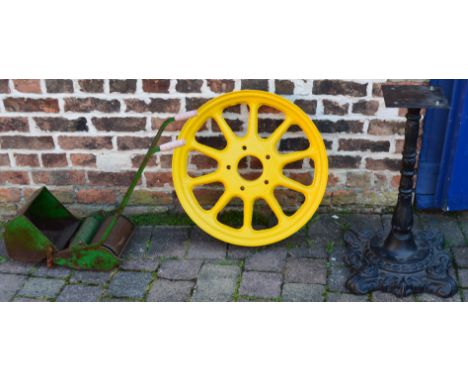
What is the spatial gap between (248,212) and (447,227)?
1.11 metres

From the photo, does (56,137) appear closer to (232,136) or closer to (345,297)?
(232,136)

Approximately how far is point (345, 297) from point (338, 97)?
3.44ft

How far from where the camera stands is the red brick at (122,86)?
10.4 feet

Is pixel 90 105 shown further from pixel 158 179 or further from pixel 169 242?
pixel 169 242

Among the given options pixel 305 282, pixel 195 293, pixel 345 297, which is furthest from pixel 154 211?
pixel 345 297

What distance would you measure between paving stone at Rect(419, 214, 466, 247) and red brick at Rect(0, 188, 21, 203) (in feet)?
7.60

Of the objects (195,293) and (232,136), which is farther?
(232,136)

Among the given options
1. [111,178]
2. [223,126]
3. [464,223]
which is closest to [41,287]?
[111,178]

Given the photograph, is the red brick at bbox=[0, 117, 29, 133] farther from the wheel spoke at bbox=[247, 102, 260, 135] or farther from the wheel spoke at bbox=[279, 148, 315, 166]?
the wheel spoke at bbox=[279, 148, 315, 166]

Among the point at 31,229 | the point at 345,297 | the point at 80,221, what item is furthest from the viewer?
the point at 80,221

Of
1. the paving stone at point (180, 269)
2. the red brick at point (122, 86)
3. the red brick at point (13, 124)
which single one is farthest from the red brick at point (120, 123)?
the paving stone at point (180, 269)

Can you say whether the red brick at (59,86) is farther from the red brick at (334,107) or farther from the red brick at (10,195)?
the red brick at (334,107)

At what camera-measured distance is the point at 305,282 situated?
2.93 m

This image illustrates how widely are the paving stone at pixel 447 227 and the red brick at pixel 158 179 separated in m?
1.44
